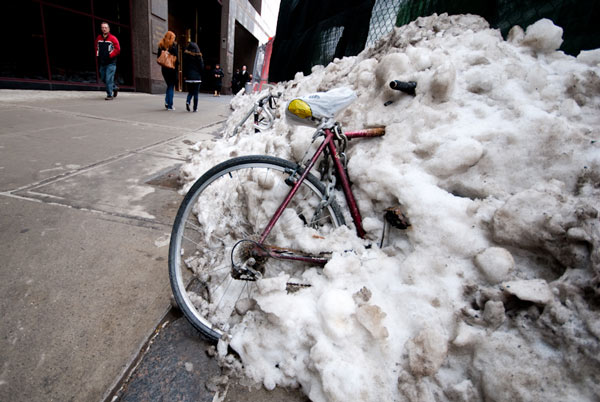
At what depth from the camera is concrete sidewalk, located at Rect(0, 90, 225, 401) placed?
130cm

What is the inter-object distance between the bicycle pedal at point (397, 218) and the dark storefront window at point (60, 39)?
1082 centimetres

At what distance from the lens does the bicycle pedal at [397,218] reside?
5.11ft

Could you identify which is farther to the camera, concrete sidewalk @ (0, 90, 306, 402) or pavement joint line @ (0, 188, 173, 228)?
pavement joint line @ (0, 188, 173, 228)

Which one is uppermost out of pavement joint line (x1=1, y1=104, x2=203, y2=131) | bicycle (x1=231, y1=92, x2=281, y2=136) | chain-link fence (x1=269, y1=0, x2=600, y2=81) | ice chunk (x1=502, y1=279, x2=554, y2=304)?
chain-link fence (x1=269, y1=0, x2=600, y2=81)

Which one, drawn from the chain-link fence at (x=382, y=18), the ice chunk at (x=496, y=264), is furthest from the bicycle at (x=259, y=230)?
the chain-link fence at (x=382, y=18)

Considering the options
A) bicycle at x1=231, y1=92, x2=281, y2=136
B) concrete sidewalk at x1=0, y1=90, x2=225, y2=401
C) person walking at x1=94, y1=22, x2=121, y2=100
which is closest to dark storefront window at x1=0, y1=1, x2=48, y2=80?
person walking at x1=94, y1=22, x2=121, y2=100

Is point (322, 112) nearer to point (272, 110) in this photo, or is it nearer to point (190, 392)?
point (190, 392)

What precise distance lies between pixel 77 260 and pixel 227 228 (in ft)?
3.11

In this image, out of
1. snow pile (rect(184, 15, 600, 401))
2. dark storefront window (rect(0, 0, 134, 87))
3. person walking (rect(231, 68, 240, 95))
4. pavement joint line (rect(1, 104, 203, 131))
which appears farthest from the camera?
person walking (rect(231, 68, 240, 95))

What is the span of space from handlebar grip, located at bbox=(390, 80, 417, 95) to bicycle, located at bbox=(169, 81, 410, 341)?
0.29m

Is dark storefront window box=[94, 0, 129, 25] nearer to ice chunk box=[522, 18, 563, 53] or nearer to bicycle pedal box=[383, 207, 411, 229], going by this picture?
ice chunk box=[522, 18, 563, 53]

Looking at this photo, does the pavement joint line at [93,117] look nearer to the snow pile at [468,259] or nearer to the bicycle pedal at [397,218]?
the snow pile at [468,259]

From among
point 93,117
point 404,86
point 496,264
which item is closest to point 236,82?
point 93,117

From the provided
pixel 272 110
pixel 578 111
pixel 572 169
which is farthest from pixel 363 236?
pixel 272 110
